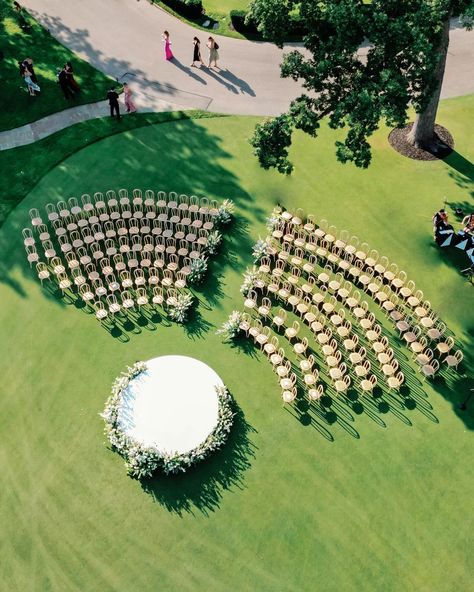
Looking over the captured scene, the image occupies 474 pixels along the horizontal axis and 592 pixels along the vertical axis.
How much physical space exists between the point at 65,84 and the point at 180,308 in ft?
52.6

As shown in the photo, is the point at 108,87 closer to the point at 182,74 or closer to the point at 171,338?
the point at 182,74

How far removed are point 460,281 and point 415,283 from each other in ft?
6.61

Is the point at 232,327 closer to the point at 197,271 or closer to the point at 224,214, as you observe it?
the point at 197,271

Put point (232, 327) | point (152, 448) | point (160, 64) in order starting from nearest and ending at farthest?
point (152, 448) < point (232, 327) < point (160, 64)

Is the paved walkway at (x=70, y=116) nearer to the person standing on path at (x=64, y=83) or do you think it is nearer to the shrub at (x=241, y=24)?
the person standing on path at (x=64, y=83)

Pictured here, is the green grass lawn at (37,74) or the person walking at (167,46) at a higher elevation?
the person walking at (167,46)

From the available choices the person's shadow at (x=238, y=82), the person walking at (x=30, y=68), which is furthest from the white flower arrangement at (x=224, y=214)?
the person walking at (x=30, y=68)

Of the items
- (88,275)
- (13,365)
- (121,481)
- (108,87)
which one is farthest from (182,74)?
(121,481)

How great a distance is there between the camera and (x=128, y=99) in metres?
30.9

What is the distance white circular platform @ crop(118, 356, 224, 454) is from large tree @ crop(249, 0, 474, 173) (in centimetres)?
920

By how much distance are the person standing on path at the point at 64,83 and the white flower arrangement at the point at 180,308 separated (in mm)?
15293

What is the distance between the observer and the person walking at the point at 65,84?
31172mm

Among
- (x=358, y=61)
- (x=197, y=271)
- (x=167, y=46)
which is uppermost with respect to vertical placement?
(x=358, y=61)

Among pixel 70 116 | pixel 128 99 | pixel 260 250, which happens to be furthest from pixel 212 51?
pixel 260 250
